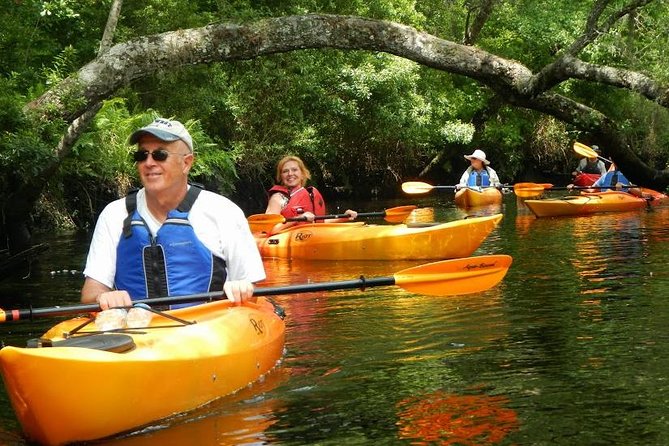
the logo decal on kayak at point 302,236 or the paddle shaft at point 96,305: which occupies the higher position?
the paddle shaft at point 96,305

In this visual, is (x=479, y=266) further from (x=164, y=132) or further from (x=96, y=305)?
(x=96, y=305)

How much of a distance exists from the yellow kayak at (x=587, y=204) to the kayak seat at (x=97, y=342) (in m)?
12.5

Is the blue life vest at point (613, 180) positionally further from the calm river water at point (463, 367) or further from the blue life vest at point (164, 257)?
the blue life vest at point (164, 257)

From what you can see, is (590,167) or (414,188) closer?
(414,188)

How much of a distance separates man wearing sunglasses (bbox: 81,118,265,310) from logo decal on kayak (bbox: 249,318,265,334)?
286 mm

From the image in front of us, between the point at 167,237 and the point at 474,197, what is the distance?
1461 cm

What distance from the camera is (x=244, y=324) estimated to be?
5469 millimetres

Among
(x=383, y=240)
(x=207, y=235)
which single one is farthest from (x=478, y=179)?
(x=207, y=235)

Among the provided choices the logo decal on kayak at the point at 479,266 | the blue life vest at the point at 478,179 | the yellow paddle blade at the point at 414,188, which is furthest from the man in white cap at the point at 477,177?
the logo decal on kayak at the point at 479,266

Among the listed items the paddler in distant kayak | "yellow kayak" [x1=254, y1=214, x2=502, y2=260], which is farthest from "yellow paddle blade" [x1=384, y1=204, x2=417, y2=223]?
the paddler in distant kayak

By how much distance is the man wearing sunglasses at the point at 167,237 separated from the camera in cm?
512

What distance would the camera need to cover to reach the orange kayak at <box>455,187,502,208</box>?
19.3 metres

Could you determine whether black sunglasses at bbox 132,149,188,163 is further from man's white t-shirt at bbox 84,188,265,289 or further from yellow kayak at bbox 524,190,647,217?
yellow kayak at bbox 524,190,647,217

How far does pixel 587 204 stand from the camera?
1686 centimetres
